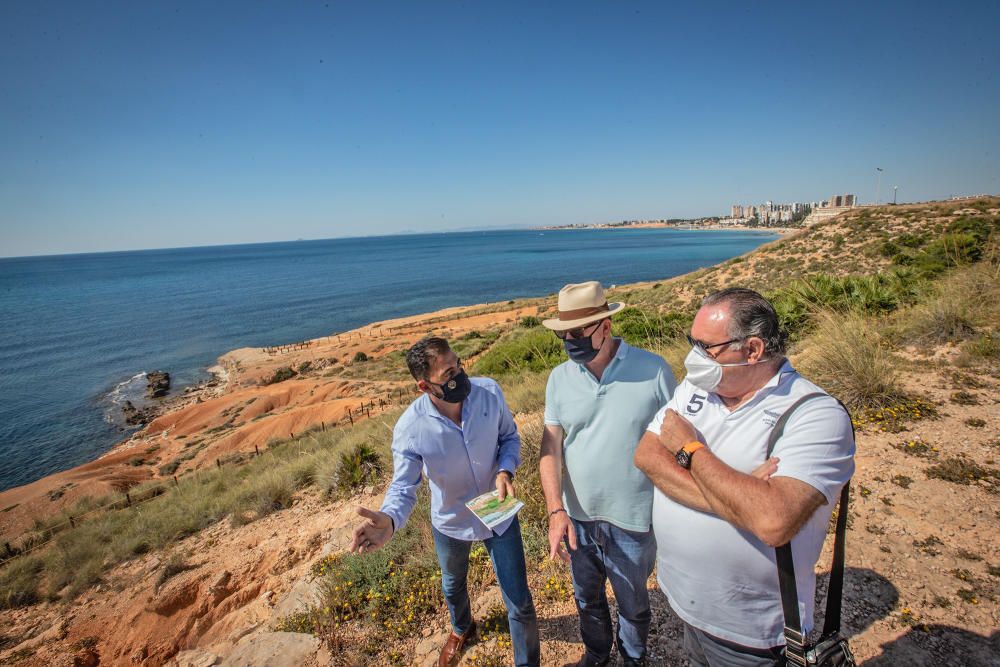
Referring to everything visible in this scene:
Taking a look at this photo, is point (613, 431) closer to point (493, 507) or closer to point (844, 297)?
point (493, 507)

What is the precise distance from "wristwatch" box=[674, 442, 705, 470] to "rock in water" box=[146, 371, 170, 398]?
102ft

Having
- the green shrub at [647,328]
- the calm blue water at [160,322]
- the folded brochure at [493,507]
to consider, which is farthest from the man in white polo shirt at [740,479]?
the calm blue water at [160,322]

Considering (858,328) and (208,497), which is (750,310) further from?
(208,497)

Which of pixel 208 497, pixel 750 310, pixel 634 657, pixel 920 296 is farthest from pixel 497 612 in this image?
pixel 920 296

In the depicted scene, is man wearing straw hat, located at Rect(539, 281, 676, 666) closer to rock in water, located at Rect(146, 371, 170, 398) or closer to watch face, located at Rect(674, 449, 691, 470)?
watch face, located at Rect(674, 449, 691, 470)

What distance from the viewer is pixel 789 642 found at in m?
1.53

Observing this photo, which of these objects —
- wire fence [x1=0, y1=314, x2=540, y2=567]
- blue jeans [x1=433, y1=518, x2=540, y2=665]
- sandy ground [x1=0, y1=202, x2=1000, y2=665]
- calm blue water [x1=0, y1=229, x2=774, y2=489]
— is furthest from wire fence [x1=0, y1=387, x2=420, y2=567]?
blue jeans [x1=433, y1=518, x2=540, y2=665]

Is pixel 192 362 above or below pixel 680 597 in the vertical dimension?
below

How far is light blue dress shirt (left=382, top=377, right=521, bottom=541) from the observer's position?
2.58 m

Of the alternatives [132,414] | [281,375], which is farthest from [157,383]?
[281,375]

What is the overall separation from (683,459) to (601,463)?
0.61 m

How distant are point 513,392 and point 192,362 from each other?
33107 millimetres

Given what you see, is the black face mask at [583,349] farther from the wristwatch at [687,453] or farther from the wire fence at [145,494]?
the wire fence at [145,494]

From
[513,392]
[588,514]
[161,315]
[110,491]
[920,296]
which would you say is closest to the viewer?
[588,514]
